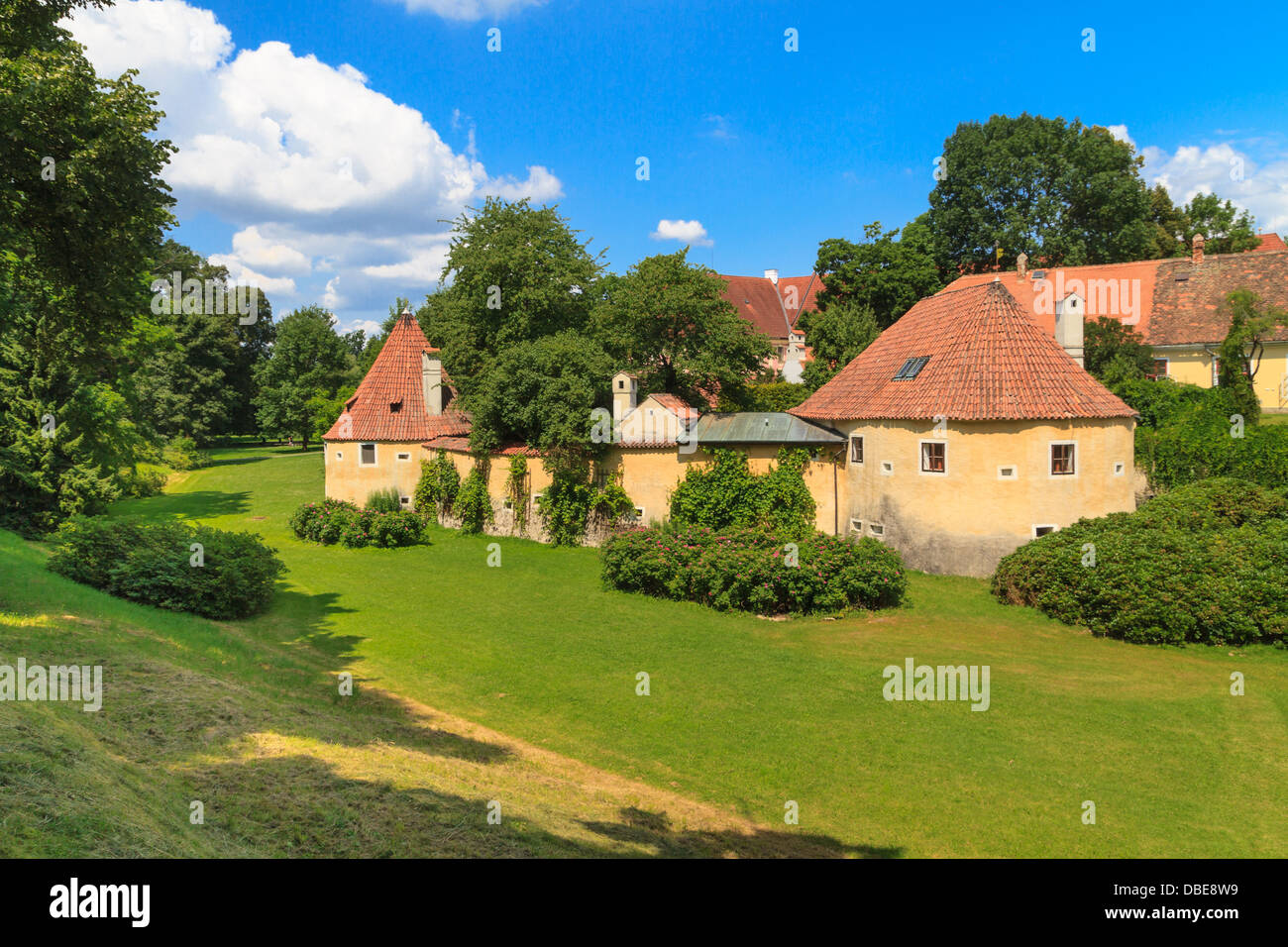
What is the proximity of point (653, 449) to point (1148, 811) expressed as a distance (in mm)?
18902

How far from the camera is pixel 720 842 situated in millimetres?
7930

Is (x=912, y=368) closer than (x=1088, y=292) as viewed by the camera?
Yes

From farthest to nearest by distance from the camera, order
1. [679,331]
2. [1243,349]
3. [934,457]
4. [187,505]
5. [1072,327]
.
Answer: [187,505], [1243,349], [679,331], [1072,327], [934,457]

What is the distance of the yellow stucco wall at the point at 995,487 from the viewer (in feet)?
69.1

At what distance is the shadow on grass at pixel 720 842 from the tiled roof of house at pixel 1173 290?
32.0 meters

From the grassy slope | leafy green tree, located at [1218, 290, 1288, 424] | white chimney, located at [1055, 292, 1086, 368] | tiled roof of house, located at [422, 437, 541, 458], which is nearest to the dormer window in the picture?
white chimney, located at [1055, 292, 1086, 368]

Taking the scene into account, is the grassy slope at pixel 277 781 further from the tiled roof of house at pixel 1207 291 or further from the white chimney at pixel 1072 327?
the tiled roof of house at pixel 1207 291

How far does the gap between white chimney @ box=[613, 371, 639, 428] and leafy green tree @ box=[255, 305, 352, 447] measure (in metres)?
45.7

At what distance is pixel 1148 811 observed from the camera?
364 inches

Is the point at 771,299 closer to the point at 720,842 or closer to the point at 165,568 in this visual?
the point at 165,568

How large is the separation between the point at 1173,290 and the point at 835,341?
1867 centimetres

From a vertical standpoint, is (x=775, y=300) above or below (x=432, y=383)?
above

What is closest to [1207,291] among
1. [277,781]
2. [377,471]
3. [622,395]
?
[622,395]
